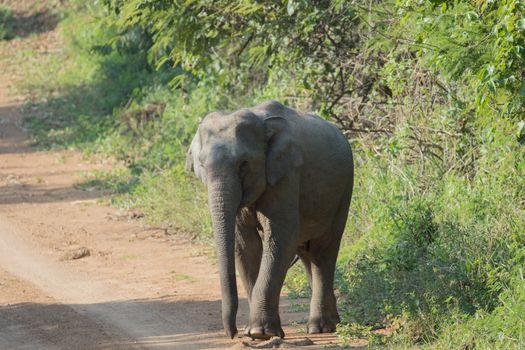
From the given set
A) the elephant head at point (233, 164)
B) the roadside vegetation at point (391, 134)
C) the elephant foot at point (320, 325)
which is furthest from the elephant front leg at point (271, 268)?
the roadside vegetation at point (391, 134)

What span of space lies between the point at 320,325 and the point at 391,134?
418cm

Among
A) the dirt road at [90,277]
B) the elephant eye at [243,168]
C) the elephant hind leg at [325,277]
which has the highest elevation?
the elephant eye at [243,168]

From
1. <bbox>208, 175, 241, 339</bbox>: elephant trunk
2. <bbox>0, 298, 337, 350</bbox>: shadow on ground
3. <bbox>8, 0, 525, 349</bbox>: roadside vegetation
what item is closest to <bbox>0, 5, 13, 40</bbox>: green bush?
<bbox>8, 0, 525, 349</bbox>: roadside vegetation

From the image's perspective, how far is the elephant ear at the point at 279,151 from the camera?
765 cm

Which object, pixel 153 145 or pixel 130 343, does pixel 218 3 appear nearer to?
pixel 153 145

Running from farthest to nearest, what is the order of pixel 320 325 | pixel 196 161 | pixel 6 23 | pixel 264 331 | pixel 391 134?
1. pixel 6 23
2. pixel 391 134
3. pixel 320 325
4. pixel 196 161
5. pixel 264 331

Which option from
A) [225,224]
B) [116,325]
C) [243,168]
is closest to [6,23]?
[116,325]

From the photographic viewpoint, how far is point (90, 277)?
1067cm

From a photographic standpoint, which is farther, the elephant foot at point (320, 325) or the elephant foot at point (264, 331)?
the elephant foot at point (320, 325)

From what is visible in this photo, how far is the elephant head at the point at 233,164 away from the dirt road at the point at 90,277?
0.77m

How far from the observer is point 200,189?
13.2 m

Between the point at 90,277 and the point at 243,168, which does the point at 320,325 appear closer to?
the point at 243,168

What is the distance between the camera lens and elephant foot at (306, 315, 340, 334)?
820 centimetres

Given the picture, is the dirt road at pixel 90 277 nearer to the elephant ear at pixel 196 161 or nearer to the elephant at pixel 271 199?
the elephant at pixel 271 199
